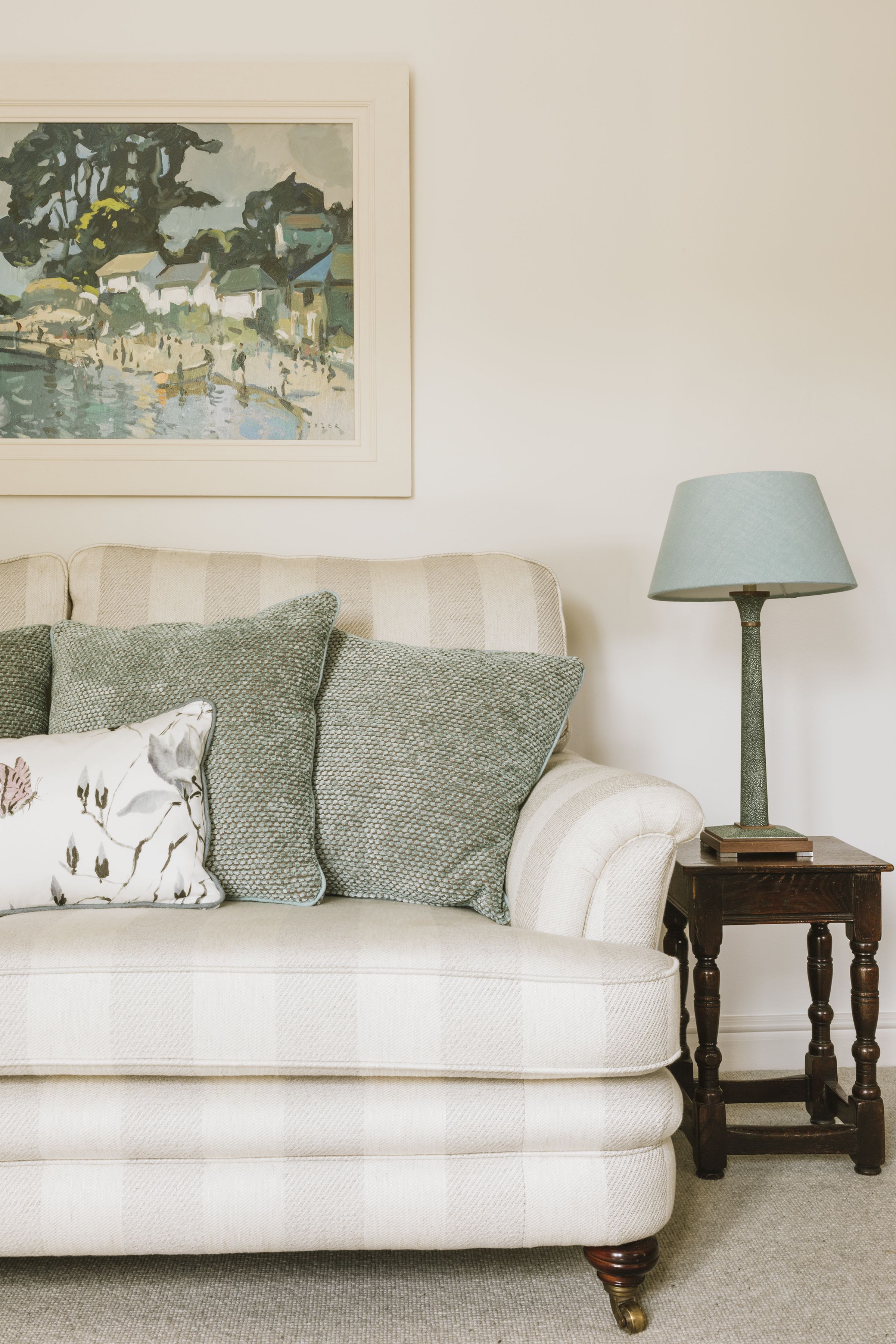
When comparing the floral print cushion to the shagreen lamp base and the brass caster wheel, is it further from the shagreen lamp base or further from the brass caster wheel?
the shagreen lamp base

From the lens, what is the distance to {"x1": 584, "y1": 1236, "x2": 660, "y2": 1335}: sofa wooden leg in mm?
1130

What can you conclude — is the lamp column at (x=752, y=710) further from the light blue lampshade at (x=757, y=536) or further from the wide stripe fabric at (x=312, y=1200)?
the wide stripe fabric at (x=312, y=1200)

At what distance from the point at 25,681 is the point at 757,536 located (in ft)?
3.99

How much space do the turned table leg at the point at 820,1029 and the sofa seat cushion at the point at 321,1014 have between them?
80cm

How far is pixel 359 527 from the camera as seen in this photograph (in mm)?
2047

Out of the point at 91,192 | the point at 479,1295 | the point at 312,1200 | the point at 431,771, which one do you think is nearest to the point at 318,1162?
the point at 312,1200

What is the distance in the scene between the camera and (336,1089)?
43.1 inches

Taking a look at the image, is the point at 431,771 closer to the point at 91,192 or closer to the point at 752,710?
the point at 752,710

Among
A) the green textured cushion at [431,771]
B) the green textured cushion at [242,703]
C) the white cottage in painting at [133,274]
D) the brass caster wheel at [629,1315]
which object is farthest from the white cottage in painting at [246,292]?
the brass caster wheel at [629,1315]

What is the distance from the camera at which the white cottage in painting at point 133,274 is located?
2.00 m

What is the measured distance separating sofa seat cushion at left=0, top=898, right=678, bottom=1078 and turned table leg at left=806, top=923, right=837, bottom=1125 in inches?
31.3

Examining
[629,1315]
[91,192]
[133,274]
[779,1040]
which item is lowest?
[779,1040]

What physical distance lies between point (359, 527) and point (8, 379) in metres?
0.81

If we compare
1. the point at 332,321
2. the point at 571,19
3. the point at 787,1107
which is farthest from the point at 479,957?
the point at 571,19
